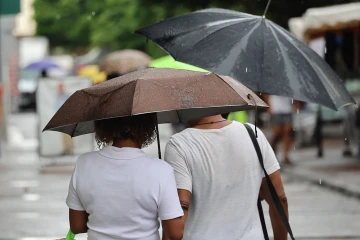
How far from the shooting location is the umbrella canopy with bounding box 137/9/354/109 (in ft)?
15.8

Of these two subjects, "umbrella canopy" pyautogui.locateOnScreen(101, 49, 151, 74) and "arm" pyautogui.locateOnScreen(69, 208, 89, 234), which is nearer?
"arm" pyautogui.locateOnScreen(69, 208, 89, 234)

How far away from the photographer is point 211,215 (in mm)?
4164

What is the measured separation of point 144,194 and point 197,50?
1.58 meters

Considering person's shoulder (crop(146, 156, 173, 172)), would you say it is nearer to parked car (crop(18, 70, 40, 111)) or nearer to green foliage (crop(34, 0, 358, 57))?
green foliage (crop(34, 0, 358, 57))

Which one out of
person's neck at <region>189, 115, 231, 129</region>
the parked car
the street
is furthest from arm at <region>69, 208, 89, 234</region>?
the parked car

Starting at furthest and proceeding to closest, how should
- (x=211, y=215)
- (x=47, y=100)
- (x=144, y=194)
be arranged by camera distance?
(x=47, y=100)
(x=211, y=215)
(x=144, y=194)

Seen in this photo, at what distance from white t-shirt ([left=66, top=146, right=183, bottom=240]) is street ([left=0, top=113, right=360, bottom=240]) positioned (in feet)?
18.4

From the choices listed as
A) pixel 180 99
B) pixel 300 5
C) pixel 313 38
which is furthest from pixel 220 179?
pixel 300 5

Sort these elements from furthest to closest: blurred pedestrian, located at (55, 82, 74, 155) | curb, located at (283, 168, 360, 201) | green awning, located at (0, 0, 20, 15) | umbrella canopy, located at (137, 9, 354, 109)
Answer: green awning, located at (0, 0, 20, 15) < blurred pedestrian, located at (55, 82, 74, 155) < curb, located at (283, 168, 360, 201) < umbrella canopy, located at (137, 9, 354, 109)

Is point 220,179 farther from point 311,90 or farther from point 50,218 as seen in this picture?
point 50,218

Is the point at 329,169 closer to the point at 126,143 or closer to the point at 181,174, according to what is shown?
the point at 181,174

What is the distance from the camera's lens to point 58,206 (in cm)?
1221

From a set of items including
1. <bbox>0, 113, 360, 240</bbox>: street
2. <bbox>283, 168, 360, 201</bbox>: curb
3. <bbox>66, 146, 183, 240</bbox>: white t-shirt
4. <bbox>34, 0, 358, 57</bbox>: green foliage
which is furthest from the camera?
<bbox>34, 0, 358, 57</bbox>: green foliage

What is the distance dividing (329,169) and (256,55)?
38.0ft
